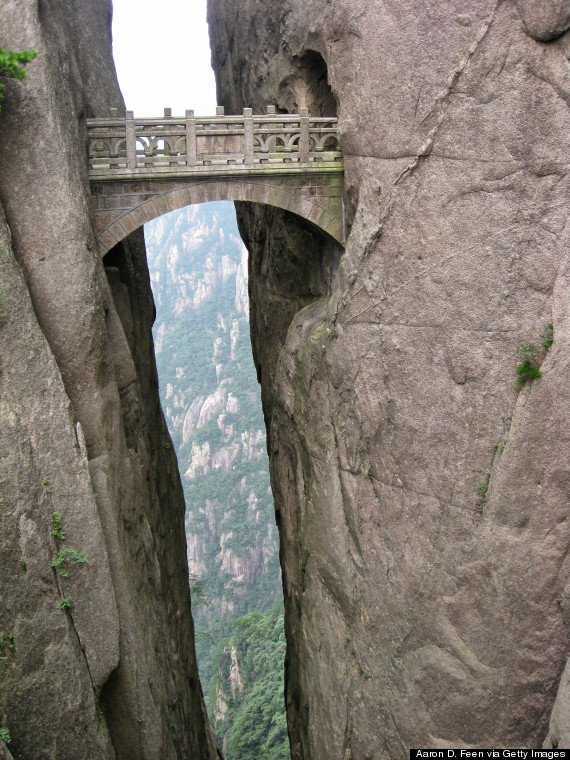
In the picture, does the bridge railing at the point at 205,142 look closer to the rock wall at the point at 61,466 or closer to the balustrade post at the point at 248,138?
the balustrade post at the point at 248,138

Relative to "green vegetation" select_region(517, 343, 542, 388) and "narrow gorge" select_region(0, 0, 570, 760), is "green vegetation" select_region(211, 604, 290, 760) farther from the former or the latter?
"green vegetation" select_region(517, 343, 542, 388)

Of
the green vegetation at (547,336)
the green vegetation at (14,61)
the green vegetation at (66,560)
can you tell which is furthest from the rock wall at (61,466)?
the green vegetation at (547,336)

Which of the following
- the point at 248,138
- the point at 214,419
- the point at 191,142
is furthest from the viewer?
the point at 214,419

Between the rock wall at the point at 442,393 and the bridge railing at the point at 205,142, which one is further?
the bridge railing at the point at 205,142

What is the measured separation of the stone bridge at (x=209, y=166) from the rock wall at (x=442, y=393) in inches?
36.6

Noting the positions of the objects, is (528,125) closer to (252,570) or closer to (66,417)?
(66,417)

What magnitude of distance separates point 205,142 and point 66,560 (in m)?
7.97

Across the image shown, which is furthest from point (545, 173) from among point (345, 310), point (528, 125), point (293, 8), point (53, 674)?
point (53, 674)

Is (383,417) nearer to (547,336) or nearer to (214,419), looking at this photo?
(547,336)

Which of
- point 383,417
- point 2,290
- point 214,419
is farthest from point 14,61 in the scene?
point 214,419

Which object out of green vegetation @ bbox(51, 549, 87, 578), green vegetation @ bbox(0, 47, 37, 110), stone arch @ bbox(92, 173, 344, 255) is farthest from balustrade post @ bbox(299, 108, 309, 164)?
green vegetation @ bbox(51, 549, 87, 578)

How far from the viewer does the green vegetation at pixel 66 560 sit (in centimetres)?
1070

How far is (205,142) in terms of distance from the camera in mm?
13406

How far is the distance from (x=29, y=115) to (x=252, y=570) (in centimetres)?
4677
